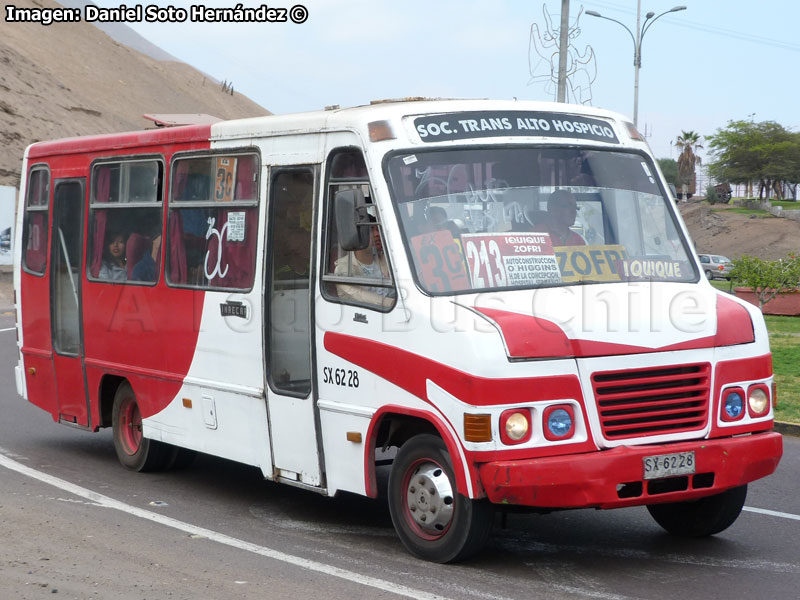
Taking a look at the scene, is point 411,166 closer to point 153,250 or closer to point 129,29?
point 153,250

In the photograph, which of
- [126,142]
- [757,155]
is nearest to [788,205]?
[757,155]

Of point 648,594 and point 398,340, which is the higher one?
point 398,340

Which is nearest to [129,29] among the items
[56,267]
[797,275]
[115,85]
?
[115,85]

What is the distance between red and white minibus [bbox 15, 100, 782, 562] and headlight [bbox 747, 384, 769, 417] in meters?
→ 0.02

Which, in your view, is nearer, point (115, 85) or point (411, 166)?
point (411, 166)

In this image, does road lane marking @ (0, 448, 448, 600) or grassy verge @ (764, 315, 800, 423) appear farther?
grassy verge @ (764, 315, 800, 423)

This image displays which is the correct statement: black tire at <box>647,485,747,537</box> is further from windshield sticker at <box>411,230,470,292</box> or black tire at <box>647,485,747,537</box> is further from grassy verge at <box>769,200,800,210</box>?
grassy verge at <box>769,200,800,210</box>

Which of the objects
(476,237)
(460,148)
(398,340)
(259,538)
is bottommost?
(259,538)

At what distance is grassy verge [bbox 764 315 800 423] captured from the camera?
1261cm

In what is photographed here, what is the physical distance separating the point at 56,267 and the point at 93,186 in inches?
38.0

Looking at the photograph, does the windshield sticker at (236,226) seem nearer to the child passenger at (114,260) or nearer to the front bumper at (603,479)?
the child passenger at (114,260)

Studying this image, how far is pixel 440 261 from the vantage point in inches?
266

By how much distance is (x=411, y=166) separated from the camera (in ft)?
22.9

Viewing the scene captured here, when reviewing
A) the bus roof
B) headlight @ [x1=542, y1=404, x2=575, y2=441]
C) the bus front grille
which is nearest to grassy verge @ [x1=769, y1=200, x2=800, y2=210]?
the bus roof
